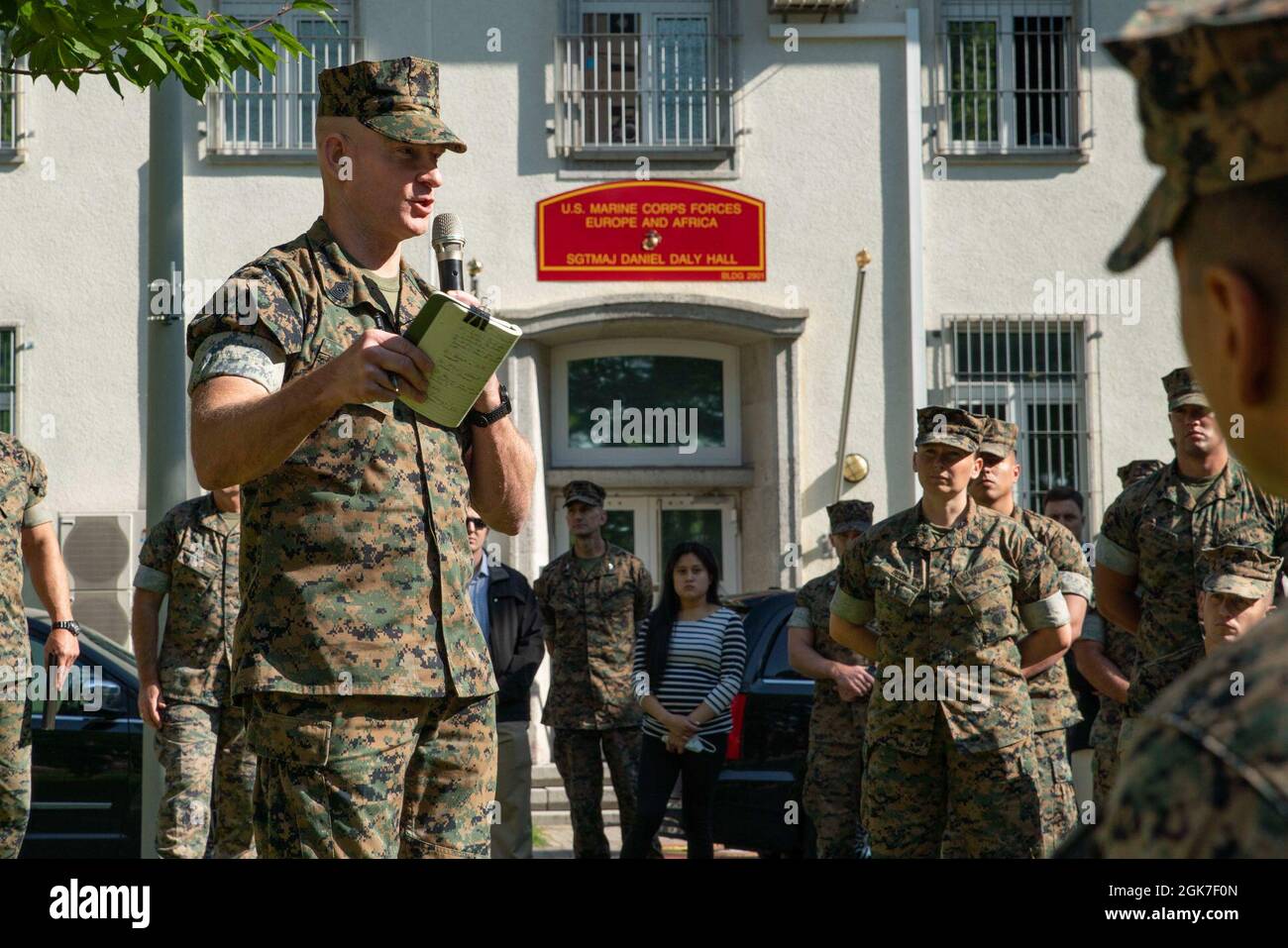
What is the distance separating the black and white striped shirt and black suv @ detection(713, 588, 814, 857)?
23cm

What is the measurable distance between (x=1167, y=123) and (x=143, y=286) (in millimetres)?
14394

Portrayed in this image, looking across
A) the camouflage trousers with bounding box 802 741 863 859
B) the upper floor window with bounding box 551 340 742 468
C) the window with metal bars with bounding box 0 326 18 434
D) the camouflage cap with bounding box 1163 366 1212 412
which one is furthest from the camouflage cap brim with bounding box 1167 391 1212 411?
the window with metal bars with bounding box 0 326 18 434

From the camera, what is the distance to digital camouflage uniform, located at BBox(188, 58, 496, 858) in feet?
11.8

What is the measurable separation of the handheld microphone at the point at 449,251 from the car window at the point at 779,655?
6.35m

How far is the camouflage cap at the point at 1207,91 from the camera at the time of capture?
124 centimetres

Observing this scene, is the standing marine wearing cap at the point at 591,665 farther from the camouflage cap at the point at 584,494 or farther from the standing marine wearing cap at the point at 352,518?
the standing marine wearing cap at the point at 352,518

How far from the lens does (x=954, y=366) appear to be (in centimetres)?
1504

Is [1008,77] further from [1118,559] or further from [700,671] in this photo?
[1118,559]

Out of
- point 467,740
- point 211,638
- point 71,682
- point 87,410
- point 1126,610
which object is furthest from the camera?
point 87,410

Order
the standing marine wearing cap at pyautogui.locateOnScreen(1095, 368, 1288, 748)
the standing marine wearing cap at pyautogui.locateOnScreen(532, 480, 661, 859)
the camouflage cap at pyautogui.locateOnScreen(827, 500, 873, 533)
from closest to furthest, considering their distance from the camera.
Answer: the standing marine wearing cap at pyautogui.locateOnScreen(1095, 368, 1288, 748), the camouflage cap at pyautogui.locateOnScreen(827, 500, 873, 533), the standing marine wearing cap at pyautogui.locateOnScreen(532, 480, 661, 859)

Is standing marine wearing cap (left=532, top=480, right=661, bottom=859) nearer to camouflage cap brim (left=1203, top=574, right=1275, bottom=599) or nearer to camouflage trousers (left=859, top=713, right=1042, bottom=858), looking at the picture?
camouflage trousers (left=859, top=713, right=1042, bottom=858)

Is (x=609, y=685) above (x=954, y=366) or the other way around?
the other way around
